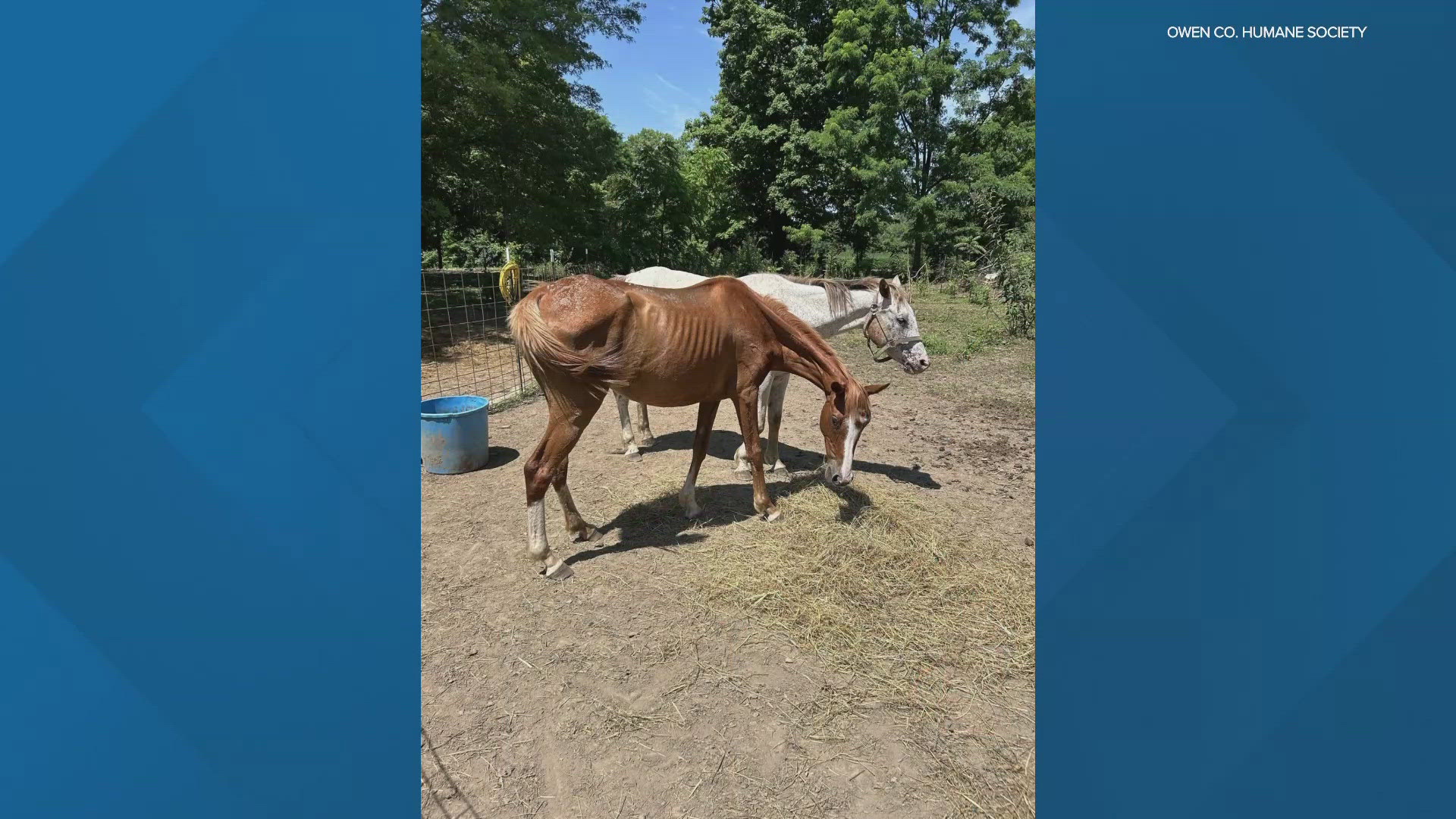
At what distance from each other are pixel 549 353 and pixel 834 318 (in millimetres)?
3454

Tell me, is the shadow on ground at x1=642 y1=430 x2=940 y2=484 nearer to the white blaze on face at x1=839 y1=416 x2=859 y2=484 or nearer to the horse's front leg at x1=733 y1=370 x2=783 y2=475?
the horse's front leg at x1=733 y1=370 x2=783 y2=475

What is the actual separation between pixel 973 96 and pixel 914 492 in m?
22.0

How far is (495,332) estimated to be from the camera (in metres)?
13.8

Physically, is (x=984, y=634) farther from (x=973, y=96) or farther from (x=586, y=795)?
(x=973, y=96)

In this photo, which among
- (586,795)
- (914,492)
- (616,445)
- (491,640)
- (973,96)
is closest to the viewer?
(586,795)

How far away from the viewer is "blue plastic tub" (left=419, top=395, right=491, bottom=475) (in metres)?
5.76

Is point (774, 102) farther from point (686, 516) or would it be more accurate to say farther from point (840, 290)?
point (686, 516)

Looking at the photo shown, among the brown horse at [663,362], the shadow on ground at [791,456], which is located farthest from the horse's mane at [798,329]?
the shadow on ground at [791,456]

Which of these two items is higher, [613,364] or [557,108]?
[557,108]

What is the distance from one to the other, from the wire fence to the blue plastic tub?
2.74ft

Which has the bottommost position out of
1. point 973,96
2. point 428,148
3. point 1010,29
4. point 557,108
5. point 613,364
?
point 613,364

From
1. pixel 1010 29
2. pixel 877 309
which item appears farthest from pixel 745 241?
pixel 877 309

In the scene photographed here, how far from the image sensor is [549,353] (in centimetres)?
388

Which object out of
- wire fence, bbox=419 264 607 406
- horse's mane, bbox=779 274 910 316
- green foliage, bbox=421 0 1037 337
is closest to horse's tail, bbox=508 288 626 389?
wire fence, bbox=419 264 607 406
